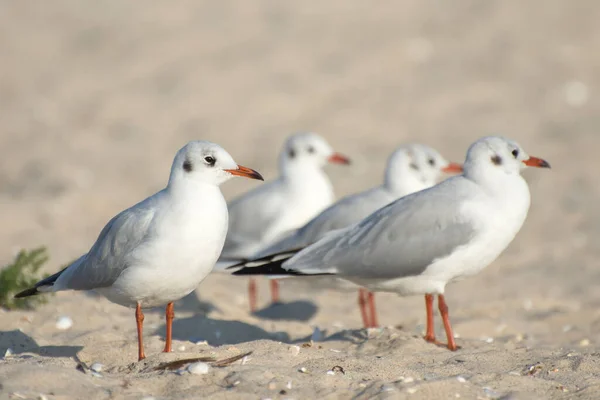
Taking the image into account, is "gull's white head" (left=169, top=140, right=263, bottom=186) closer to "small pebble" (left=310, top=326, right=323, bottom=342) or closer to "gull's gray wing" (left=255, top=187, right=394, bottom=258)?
"small pebble" (left=310, top=326, right=323, bottom=342)

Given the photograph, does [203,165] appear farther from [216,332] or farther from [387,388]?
[387,388]

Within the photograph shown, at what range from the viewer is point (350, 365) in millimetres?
6070

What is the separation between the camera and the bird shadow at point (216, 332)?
7.52m

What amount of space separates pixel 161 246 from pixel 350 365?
4.53 ft

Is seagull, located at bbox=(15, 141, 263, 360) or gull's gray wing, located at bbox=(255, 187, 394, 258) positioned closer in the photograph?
seagull, located at bbox=(15, 141, 263, 360)

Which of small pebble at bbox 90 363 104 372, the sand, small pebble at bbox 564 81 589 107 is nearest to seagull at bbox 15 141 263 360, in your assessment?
small pebble at bbox 90 363 104 372

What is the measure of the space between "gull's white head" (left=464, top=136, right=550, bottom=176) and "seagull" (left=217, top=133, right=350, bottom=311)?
3072 mm

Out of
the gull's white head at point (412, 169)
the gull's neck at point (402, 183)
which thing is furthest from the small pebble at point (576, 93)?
the gull's neck at point (402, 183)

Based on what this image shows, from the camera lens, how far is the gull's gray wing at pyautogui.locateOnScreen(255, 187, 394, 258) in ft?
28.2

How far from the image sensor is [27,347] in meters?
6.89

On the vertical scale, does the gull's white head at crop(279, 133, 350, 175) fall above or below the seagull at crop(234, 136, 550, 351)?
above

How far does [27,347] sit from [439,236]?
9.92ft

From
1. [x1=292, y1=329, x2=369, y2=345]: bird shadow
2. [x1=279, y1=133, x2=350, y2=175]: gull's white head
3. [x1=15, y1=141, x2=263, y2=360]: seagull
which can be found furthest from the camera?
[x1=279, y1=133, x2=350, y2=175]: gull's white head

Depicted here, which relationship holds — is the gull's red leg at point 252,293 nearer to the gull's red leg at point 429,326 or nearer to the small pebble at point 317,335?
the small pebble at point 317,335
